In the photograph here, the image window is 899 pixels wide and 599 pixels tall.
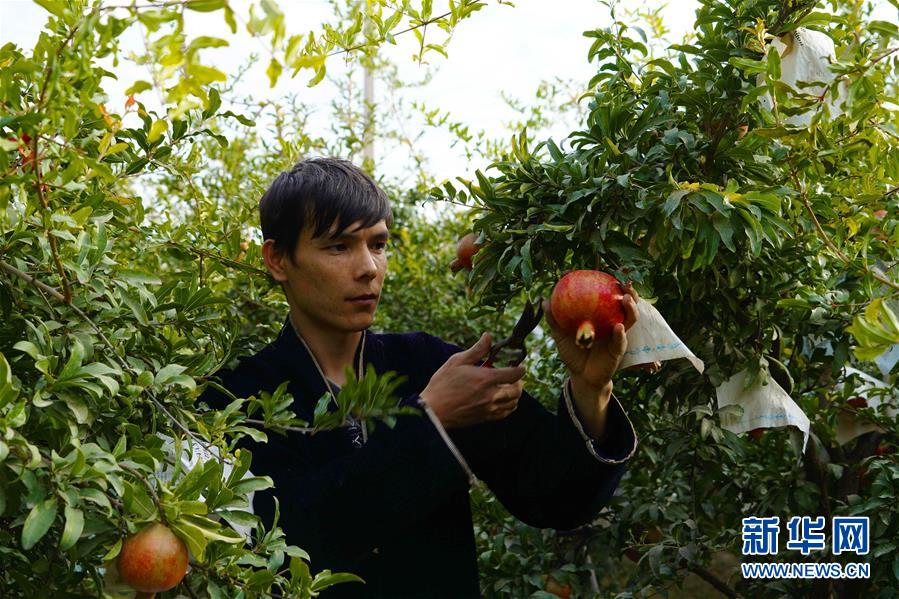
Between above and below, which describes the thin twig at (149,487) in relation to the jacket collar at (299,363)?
below

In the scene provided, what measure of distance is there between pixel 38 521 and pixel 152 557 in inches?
6.2

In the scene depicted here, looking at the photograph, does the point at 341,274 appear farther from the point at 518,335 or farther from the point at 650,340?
the point at 650,340

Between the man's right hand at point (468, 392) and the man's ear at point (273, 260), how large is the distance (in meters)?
0.52

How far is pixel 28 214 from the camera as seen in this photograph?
56.1 inches

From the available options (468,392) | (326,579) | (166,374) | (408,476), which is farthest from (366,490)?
(166,374)

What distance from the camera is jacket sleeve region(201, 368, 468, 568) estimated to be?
1.77m

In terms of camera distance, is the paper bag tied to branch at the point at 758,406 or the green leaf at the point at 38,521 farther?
the paper bag tied to branch at the point at 758,406

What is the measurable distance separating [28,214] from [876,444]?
2111mm

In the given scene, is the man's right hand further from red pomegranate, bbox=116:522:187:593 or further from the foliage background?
red pomegranate, bbox=116:522:187:593

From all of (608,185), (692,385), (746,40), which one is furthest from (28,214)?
(692,385)

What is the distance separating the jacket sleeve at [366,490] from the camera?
177 centimetres

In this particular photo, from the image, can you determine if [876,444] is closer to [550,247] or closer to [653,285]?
[653,285]

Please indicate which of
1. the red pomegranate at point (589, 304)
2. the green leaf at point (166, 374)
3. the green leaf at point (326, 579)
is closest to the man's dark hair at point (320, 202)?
the red pomegranate at point (589, 304)

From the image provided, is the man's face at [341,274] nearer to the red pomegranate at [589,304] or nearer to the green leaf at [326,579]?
the red pomegranate at [589,304]
